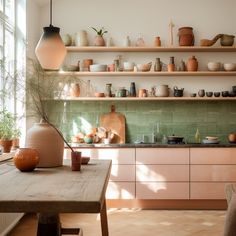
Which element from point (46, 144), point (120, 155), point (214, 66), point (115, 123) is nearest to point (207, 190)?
point (120, 155)

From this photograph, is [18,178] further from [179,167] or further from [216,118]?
[216,118]

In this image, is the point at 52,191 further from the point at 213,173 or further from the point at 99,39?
the point at 99,39

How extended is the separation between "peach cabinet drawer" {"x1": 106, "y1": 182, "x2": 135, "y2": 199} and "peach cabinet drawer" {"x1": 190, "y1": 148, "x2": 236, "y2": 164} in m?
0.87

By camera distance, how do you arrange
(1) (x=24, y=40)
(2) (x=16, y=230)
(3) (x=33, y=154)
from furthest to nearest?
1. (1) (x=24, y=40)
2. (2) (x=16, y=230)
3. (3) (x=33, y=154)

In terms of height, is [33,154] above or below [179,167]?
above

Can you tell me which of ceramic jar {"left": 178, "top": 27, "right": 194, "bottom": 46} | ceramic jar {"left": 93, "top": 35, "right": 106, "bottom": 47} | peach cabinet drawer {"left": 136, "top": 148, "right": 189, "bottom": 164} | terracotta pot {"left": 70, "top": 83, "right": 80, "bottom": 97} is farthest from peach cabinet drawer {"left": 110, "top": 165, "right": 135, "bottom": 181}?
ceramic jar {"left": 178, "top": 27, "right": 194, "bottom": 46}

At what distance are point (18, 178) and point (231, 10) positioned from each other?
464cm

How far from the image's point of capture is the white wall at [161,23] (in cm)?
561

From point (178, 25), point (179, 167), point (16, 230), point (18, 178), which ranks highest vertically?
point (178, 25)

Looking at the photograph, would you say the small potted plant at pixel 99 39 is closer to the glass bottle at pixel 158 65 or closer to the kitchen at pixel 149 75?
the kitchen at pixel 149 75

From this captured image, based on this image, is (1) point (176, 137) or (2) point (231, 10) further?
(2) point (231, 10)

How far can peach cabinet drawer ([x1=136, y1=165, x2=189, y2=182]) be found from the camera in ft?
16.2

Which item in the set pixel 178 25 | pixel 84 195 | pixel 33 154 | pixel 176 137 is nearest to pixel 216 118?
pixel 176 137

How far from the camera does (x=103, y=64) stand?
223 inches
